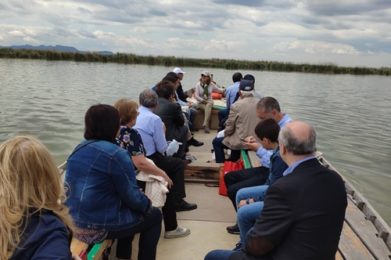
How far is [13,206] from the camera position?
1.49m

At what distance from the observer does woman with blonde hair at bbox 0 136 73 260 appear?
57.2 inches

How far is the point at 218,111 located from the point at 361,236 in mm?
6486

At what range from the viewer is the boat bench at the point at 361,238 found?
2.97m

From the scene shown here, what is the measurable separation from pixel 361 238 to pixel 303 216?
1.57m

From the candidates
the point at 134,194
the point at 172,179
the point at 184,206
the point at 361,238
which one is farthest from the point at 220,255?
the point at 184,206

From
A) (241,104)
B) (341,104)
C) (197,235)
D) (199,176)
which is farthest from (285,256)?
(341,104)

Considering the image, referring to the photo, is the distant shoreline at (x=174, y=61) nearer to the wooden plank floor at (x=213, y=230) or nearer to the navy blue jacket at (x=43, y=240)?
the wooden plank floor at (x=213, y=230)

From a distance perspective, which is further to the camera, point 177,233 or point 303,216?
point 177,233

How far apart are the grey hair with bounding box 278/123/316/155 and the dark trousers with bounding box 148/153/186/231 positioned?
2.04m

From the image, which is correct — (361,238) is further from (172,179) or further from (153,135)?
(153,135)

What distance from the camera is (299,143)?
2.23 metres

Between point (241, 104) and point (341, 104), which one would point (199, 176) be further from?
point (341, 104)

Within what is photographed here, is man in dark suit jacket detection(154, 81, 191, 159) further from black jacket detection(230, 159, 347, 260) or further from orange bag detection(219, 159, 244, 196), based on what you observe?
black jacket detection(230, 159, 347, 260)

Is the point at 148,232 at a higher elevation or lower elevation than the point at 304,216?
lower
